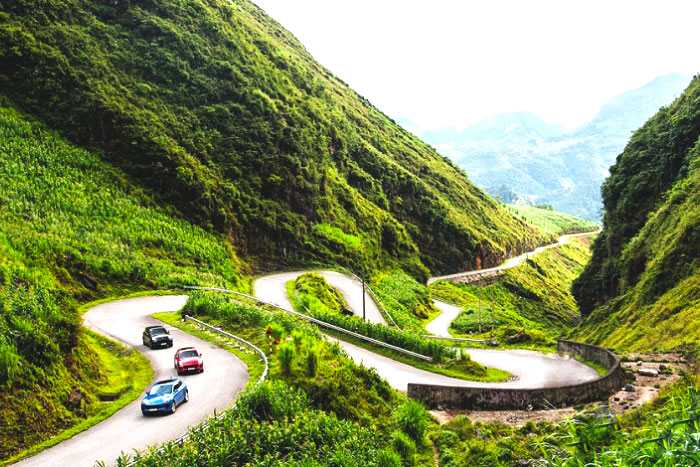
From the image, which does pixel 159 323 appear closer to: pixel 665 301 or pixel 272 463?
pixel 272 463

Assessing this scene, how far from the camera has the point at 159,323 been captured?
32.7m

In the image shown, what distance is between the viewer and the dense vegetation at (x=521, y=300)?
71.6 metres

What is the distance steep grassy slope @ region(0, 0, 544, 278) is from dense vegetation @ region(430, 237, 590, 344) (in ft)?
27.2

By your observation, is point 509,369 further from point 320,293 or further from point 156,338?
point 320,293

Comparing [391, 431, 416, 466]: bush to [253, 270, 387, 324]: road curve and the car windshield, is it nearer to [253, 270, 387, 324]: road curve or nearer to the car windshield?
the car windshield

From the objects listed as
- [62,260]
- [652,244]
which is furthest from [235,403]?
[652,244]

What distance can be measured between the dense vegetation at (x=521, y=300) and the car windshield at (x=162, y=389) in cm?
4929

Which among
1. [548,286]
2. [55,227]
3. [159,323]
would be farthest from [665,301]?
[548,286]

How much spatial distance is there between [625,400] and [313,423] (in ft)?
44.1

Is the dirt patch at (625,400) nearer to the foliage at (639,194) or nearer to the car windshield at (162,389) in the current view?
→ the car windshield at (162,389)

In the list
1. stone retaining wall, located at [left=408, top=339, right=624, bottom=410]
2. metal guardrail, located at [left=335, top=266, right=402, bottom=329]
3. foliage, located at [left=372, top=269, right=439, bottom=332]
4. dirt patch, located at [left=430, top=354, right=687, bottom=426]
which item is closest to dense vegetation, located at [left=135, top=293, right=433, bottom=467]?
stone retaining wall, located at [left=408, top=339, right=624, bottom=410]

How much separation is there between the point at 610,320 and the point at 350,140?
2885 inches

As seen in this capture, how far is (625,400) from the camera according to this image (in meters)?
19.8

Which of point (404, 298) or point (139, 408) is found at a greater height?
point (139, 408)
